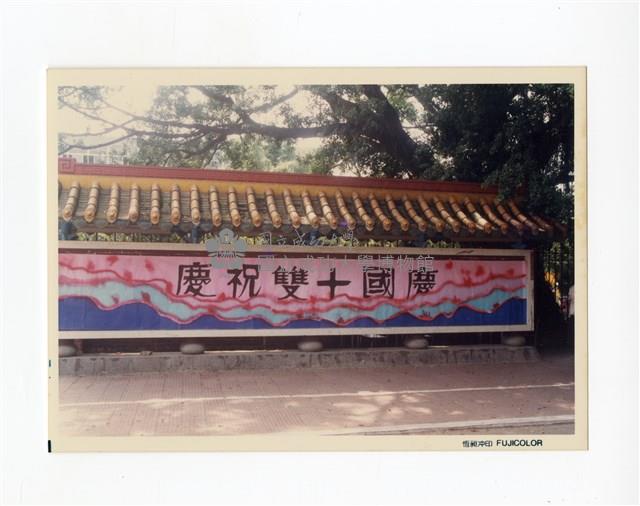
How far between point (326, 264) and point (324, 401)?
201cm

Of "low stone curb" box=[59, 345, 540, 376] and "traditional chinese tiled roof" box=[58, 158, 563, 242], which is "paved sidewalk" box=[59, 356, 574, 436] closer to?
"low stone curb" box=[59, 345, 540, 376]

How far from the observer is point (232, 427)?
5504 millimetres

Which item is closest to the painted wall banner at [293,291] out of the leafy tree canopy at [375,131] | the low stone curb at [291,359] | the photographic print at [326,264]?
the photographic print at [326,264]

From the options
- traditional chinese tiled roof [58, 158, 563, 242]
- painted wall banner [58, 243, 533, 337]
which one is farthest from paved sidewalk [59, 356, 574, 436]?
traditional chinese tiled roof [58, 158, 563, 242]

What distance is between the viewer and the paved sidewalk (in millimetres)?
5555

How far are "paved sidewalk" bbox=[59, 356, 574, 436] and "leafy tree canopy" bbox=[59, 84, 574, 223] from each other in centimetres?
260

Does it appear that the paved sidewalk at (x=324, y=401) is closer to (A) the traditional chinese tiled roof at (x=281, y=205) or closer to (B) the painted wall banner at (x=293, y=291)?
(B) the painted wall banner at (x=293, y=291)

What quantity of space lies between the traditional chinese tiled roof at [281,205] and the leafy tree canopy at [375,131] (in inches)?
14.3

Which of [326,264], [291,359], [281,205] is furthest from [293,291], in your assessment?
[281,205]

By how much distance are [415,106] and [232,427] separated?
4.91m

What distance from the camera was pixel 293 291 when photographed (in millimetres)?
7469

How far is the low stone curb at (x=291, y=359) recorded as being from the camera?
700 centimetres
